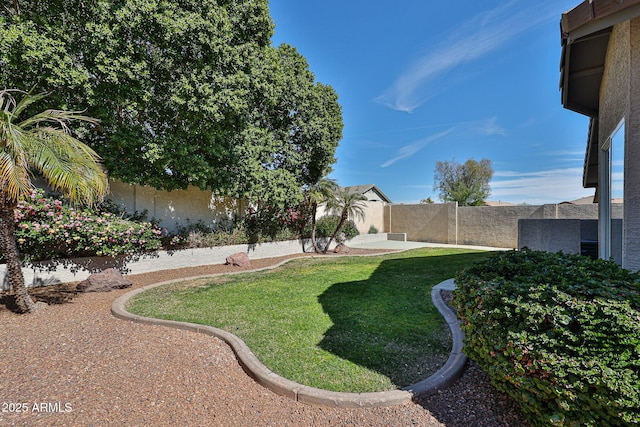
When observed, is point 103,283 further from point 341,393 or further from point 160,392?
point 341,393

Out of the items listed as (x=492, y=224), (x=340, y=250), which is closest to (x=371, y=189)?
(x=492, y=224)

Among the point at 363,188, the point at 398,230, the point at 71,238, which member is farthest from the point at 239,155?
the point at 363,188

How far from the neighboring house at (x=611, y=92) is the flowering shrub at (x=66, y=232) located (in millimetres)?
10048

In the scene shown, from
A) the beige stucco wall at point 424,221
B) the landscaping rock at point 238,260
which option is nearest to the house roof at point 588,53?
the beige stucco wall at point 424,221

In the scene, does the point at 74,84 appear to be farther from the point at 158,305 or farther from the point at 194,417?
the point at 194,417

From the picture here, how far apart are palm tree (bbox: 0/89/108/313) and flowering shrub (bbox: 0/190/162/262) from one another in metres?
2.00

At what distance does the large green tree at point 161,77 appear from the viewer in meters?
6.51

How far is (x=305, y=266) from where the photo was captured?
32.8ft

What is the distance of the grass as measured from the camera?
129 inches

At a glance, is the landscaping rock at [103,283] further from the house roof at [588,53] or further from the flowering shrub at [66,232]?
the house roof at [588,53]

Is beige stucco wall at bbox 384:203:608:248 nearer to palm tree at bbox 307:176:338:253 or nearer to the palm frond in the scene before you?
palm tree at bbox 307:176:338:253

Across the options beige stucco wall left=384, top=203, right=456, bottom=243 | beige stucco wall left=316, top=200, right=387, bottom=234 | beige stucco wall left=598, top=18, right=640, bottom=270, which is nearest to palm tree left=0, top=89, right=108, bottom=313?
beige stucco wall left=598, top=18, right=640, bottom=270

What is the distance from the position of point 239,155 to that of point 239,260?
3741mm

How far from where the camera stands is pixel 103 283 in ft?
22.5
